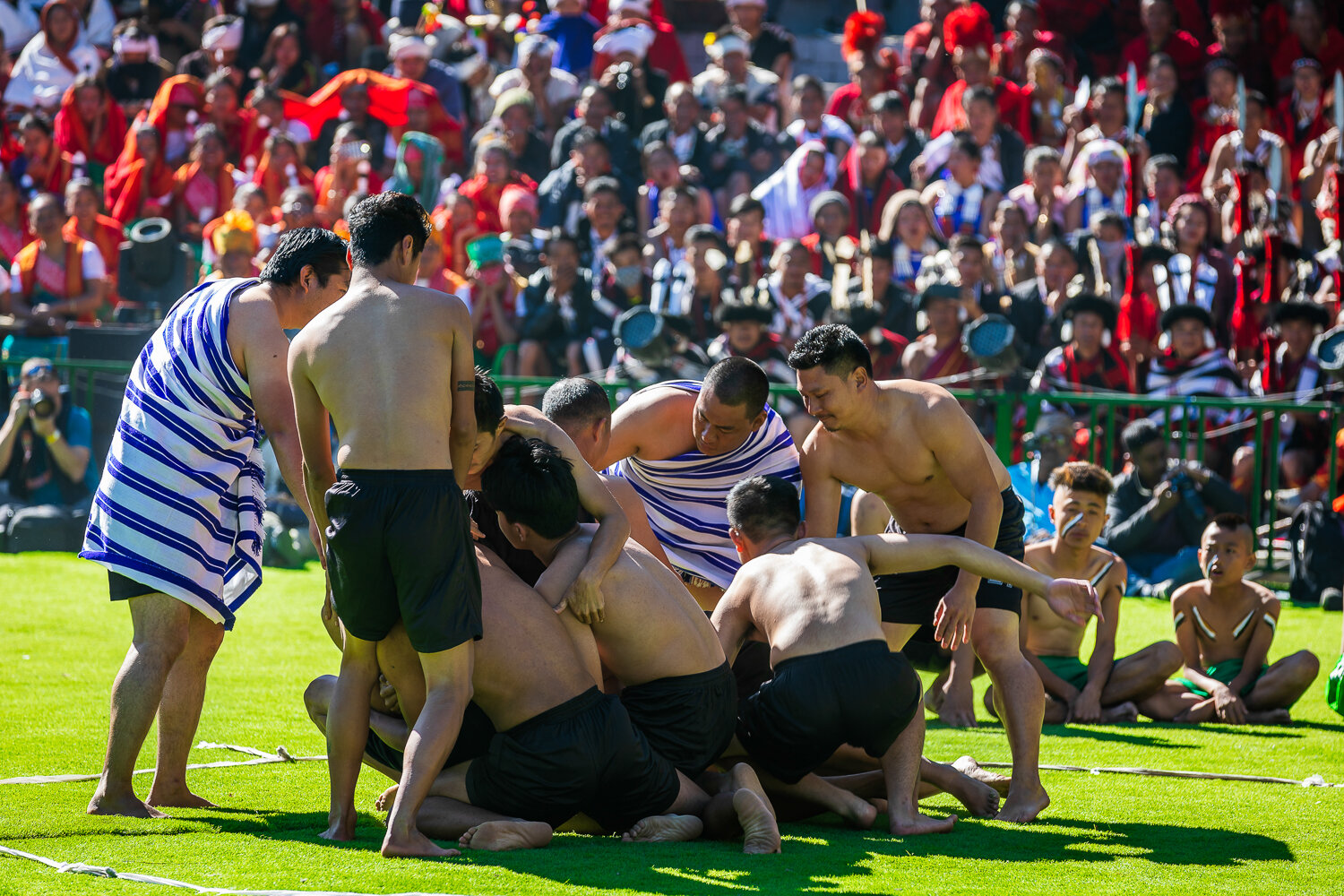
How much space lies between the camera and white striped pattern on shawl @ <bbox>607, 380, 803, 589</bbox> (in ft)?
18.9

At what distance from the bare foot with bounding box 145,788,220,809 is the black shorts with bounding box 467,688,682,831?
2.98 ft

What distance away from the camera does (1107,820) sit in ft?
14.4

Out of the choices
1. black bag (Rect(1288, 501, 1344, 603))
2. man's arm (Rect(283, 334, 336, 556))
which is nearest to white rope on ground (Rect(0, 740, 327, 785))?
man's arm (Rect(283, 334, 336, 556))

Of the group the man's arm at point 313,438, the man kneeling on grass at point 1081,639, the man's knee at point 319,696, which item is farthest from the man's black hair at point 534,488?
the man kneeling on grass at point 1081,639

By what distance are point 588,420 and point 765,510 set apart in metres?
0.74

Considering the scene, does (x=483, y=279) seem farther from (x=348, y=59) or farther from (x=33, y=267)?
(x=348, y=59)

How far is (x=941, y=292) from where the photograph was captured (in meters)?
10.1

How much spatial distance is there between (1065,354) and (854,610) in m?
6.29

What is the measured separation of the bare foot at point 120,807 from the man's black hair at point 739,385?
233cm

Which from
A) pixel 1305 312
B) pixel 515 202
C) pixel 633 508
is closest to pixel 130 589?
pixel 633 508

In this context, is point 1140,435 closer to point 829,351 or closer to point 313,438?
point 829,351

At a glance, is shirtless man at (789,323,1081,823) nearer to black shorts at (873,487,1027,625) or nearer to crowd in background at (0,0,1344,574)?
black shorts at (873,487,1027,625)

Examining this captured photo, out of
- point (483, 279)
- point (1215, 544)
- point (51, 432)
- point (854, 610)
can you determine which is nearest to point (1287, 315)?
point (1215, 544)

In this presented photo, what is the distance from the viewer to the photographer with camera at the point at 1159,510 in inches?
352
